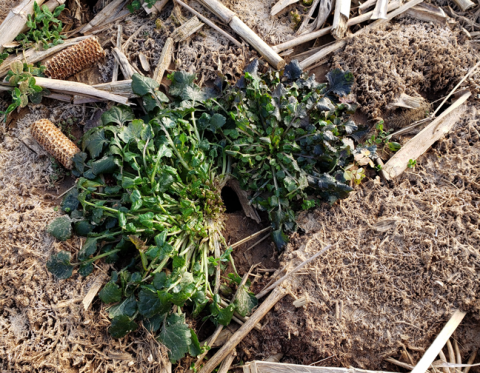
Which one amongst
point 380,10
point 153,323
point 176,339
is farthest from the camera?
point 380,10

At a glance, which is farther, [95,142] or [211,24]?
[211,24]

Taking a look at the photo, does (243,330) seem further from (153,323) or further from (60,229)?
(60,229)

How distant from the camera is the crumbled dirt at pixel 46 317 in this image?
2.32 m

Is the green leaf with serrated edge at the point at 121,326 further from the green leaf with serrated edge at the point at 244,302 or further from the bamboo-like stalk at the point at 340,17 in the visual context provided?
the bamboo-like stalk at the point at 340,17

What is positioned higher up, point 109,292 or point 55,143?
point 55,143

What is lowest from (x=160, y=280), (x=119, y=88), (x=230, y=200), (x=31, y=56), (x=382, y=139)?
(x=230, y=200)

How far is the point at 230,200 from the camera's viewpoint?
3434 mm

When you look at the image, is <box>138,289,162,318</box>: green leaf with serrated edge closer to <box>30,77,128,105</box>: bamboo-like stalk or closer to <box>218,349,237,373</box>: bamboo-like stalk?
<box>218,349,237,373</box>: bamboo-like stalk

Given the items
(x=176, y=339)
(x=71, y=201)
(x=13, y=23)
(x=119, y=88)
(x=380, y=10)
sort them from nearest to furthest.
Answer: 1. (x=176, y=339)
2. (x=71, y=201)
3. (x=13, y=23)
4. (x=119, y=88)
5. (x=380, y=10)

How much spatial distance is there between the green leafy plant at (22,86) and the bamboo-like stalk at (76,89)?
0.22 feet

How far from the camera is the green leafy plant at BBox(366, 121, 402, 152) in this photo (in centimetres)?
310

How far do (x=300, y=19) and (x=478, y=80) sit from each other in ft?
5.69

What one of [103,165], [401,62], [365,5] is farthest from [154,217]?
[365,5]

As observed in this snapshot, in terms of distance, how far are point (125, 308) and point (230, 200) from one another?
4.50ft
